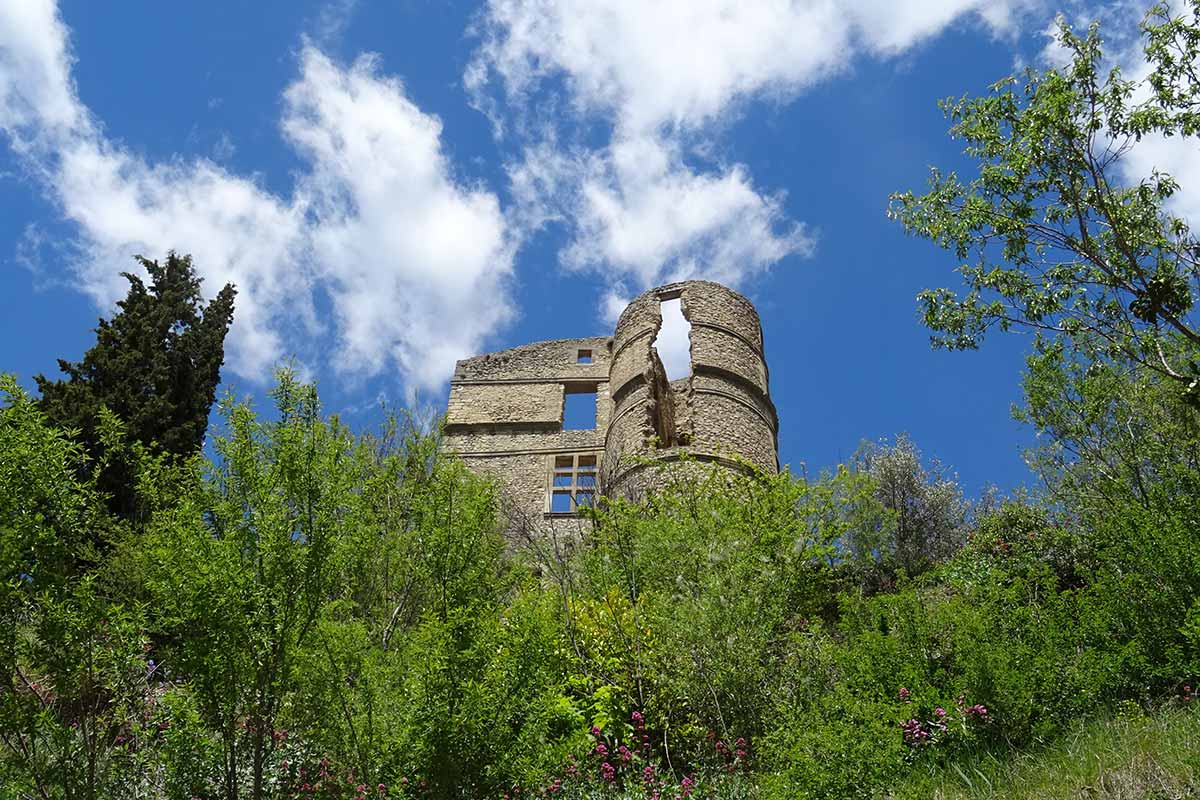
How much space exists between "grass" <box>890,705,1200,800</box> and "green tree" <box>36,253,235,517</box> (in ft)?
35.9

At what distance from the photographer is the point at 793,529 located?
11430 millimetres

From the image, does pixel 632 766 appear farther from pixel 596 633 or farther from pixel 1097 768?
pixel 1097 768

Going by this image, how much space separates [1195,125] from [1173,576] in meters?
4.32

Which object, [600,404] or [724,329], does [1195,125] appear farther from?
[600,404]

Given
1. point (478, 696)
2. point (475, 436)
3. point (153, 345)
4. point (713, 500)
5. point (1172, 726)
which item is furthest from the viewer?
point (475, 436)

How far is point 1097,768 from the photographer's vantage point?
5816 millimetres

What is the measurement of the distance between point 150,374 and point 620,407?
9.31m

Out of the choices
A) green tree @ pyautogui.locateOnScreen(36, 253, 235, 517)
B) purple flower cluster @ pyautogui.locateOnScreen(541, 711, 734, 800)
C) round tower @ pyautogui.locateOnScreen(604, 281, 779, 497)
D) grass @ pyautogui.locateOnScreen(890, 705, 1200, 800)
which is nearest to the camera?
grass @ pyautogui.locateOnScreen(890, 705, 1200, 800)

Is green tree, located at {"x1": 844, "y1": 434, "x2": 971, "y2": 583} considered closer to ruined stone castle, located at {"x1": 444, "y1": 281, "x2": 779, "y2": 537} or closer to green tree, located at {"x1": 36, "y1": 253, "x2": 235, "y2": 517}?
ruined stone castle, located at {"x1": 444, "y1": 281, "x2": 779, "y2": 537}

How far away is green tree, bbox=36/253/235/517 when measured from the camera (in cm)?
1321

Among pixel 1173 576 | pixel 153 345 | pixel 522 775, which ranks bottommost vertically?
pixel 522 775

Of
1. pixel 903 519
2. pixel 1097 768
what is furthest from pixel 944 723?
pixel 903 519

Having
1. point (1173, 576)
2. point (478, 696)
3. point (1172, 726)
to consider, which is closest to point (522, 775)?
point (478, 696)

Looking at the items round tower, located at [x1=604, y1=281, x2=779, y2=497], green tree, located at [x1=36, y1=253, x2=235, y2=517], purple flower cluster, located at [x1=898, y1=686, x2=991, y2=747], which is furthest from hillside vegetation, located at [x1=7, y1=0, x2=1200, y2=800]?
round tower, located at [x1=604, y1=281, x2=779, y2=497]
